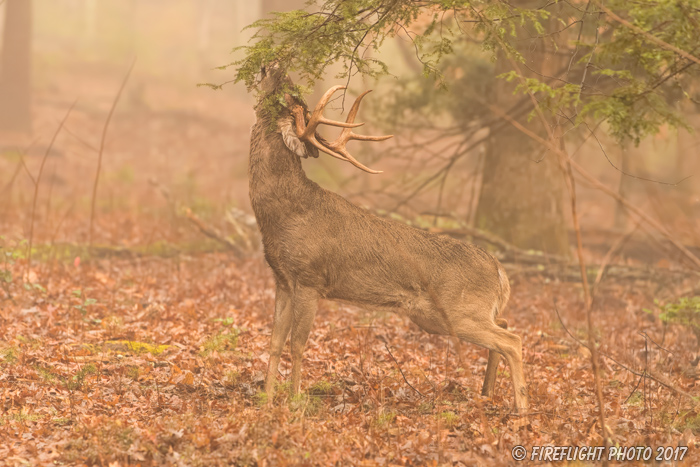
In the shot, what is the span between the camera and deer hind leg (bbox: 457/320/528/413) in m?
5.90

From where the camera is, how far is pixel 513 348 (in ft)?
19.6

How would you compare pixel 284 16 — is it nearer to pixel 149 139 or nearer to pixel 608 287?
pixel 608 287

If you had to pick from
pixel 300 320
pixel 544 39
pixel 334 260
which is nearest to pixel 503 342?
pixel 334 260

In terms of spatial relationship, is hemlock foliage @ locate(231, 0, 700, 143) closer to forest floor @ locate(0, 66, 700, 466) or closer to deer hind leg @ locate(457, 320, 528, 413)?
forest floor @ locate(0, 66, 700, 466)

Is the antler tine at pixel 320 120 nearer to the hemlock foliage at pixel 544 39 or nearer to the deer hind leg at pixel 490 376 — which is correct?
the hemlock foliage at pixel 544 39

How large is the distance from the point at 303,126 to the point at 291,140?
0.55ft

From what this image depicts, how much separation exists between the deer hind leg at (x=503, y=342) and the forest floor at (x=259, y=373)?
0.74 ft

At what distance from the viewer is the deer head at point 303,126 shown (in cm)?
581

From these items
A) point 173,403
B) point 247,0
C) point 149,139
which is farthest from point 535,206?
point 247,0

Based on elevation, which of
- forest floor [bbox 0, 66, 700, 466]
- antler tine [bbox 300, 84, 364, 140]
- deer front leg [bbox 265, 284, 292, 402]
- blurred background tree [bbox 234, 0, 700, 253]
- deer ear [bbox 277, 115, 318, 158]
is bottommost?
forest floor [bbox 0, 66, 700, 466]

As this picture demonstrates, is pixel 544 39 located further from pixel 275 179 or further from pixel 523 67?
pixel 275 179

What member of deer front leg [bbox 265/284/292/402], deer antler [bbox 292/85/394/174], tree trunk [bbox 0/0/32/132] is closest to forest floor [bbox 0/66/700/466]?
deer front leg [bbox 265/284/292/402]

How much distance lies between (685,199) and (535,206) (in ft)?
37.6

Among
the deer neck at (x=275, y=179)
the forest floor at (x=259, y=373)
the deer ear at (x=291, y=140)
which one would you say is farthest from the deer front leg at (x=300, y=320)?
the deer ear at (x=291, y=140)
